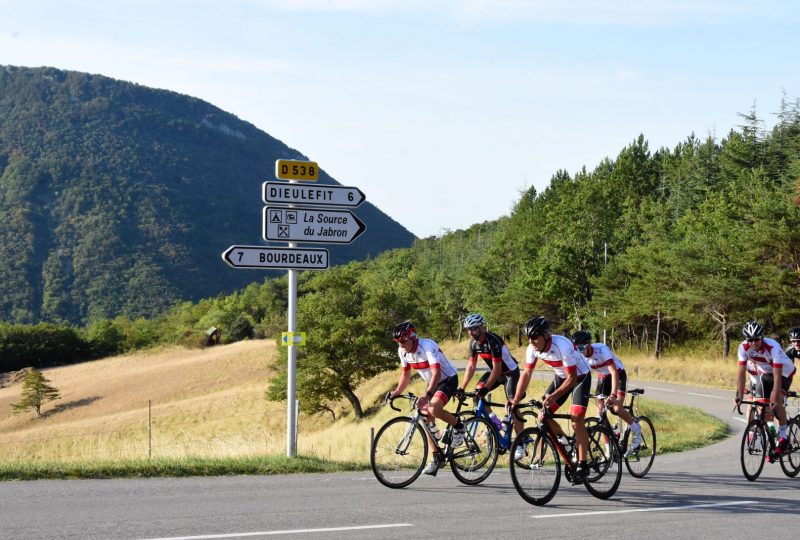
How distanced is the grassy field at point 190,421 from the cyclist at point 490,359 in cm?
250

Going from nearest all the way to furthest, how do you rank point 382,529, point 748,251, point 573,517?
point 382,529
point 573,517
point 748,251

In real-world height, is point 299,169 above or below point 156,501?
above

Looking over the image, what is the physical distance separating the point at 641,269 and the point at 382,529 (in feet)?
178

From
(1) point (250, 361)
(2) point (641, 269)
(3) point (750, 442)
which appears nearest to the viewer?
(3) point (750, 442)

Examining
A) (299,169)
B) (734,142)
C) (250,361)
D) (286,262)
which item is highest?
(734,142)

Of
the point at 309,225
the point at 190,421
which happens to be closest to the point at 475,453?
the point at 309,225

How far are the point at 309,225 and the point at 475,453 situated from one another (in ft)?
14.6

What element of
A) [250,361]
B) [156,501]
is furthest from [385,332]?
[156,501]

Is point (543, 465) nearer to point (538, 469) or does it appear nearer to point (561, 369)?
point (538, 469)

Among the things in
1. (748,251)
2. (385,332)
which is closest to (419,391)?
(385,332)

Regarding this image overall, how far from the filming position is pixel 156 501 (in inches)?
347

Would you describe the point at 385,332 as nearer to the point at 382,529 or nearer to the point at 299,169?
the point at 299,169

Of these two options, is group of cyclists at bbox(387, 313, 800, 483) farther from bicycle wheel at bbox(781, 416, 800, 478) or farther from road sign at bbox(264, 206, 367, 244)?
road sign at bbox(264, 206, 367, 244)

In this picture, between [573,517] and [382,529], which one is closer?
[382,529]
